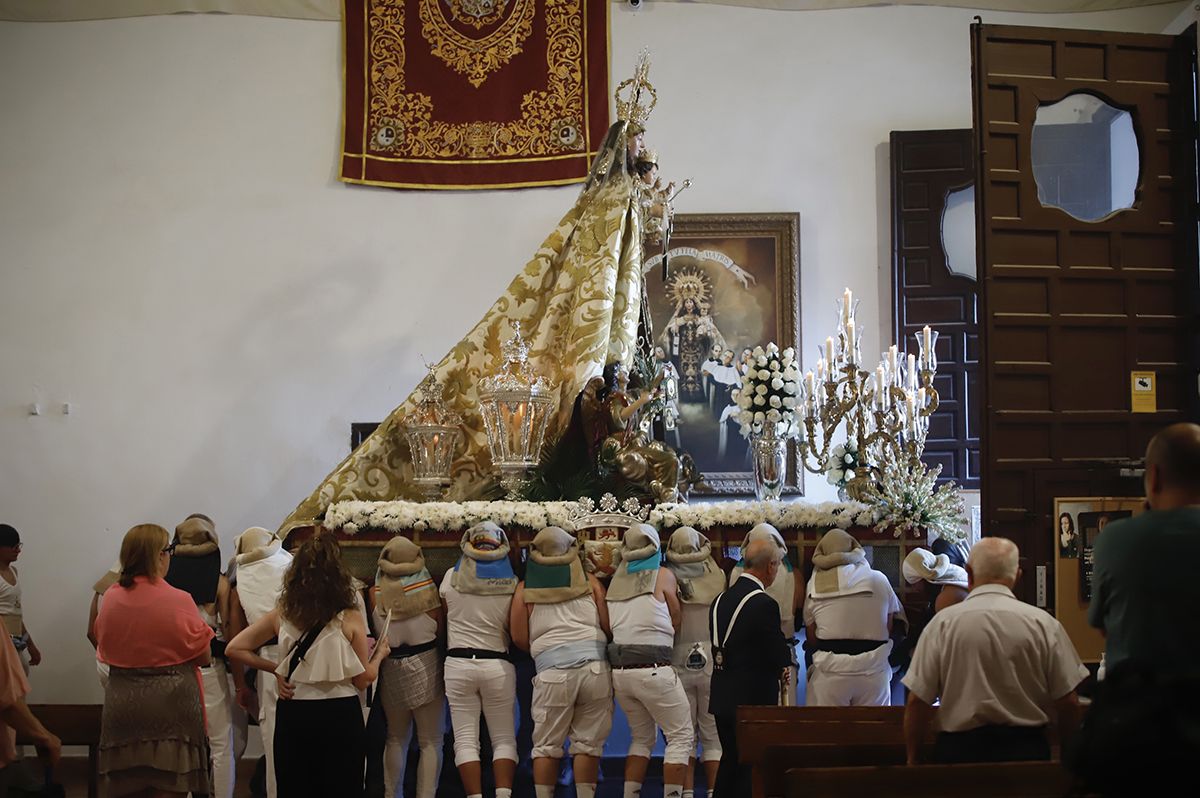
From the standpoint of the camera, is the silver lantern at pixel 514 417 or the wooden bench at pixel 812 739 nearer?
the wooden bench at pixel 812 739

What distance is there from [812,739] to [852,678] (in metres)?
1.62

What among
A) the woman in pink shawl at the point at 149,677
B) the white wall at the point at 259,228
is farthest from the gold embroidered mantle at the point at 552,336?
the woman in pink shawl at the point at 149,677

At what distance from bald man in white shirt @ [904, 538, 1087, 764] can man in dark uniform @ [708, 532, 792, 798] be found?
5.03 ft

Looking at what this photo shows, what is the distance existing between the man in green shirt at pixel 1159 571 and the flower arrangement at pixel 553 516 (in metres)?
3.62

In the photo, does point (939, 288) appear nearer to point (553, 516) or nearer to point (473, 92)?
point (473, 92)

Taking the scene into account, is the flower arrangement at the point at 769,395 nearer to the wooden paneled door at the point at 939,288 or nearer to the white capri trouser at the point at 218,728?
the wooden paneled door at the point at 939,288

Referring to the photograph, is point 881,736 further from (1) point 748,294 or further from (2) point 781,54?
(2) point 781,54

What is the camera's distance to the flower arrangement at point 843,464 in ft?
26.2

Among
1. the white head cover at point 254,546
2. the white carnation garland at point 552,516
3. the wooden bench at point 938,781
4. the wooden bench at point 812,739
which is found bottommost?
the wooden bench at point 812,739

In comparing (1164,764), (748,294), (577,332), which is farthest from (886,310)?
(1164,764)

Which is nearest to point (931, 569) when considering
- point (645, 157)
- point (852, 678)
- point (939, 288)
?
point (852, 678)

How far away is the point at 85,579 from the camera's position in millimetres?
9969

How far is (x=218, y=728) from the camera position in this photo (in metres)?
7.12

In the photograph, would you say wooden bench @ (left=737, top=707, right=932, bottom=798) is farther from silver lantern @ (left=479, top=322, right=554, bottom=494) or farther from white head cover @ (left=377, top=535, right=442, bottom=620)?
silver lantern @ (left=479, top=322, right=554, bottom=494)
